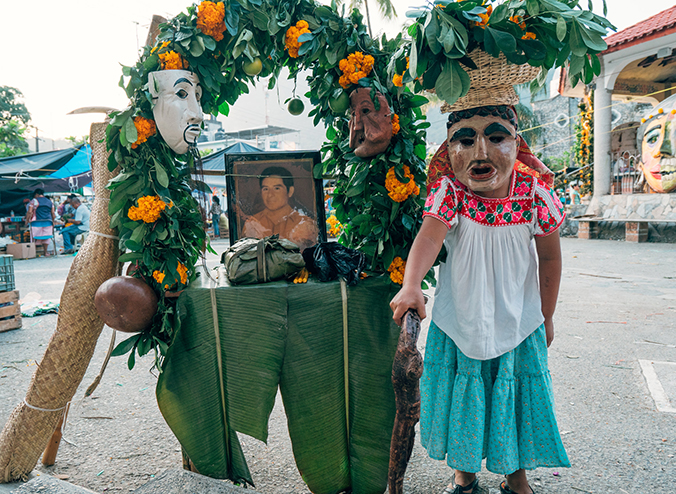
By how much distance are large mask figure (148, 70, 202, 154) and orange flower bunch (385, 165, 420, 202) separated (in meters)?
0.96

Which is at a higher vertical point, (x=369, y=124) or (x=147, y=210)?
(x=369, y=124)

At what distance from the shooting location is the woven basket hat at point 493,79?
191 cm

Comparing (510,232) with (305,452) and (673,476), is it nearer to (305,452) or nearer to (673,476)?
(305,452)

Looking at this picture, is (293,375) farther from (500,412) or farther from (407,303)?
(500,412)

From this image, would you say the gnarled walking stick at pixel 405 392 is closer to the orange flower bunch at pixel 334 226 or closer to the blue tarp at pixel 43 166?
the orange flower bunch at pixel 334 226

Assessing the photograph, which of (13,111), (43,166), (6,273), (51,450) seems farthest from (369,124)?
(13,111)

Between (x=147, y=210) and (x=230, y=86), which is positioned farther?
(x=230, y=86)

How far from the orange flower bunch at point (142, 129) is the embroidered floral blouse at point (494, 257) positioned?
51.7 inches

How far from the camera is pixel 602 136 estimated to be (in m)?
12.9

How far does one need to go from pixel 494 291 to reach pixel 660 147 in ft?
40.6

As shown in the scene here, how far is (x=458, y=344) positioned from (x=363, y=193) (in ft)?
2.85

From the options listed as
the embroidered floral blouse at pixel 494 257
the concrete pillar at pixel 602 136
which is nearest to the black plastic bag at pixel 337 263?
the embroidered floral blouse at pixel 494 257

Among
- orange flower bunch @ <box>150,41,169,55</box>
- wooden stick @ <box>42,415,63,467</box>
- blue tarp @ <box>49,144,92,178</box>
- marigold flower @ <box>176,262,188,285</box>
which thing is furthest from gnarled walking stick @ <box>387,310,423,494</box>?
blue tarp @ <box>49,144,92,178</box>

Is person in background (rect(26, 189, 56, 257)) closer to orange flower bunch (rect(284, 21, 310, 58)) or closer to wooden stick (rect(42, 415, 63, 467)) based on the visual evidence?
wooden stick (rect(42, 415, 63, 467))
